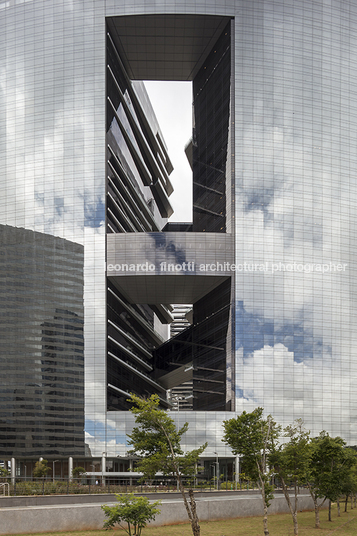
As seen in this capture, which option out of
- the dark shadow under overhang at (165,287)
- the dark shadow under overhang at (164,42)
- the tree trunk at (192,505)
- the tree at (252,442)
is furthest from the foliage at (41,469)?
the dark shadow under overhang at (164,42)

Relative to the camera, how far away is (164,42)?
73.2 metres

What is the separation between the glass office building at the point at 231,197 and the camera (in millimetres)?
63875

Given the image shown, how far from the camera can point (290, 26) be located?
6775 cm

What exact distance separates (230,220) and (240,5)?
28498mm

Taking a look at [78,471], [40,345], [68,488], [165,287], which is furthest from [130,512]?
[165,287]

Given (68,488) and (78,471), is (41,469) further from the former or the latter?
(68,488)

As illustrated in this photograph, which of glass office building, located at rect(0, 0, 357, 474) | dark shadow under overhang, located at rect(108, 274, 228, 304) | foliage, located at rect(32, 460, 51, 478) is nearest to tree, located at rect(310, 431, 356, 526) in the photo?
glass office building, located at rect(0, 0, 357, 474)

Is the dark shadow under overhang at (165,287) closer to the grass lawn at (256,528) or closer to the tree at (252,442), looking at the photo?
the grass lawn at (256,528)

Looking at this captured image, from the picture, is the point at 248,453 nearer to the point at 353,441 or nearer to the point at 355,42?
the point at 353,441

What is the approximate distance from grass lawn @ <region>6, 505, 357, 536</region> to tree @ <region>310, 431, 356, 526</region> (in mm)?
2472

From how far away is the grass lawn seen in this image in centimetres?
2862

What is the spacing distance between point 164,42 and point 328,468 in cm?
6007

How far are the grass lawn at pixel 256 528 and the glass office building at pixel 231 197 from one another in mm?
22207

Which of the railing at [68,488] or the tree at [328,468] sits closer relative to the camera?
the railing at [68,488]
